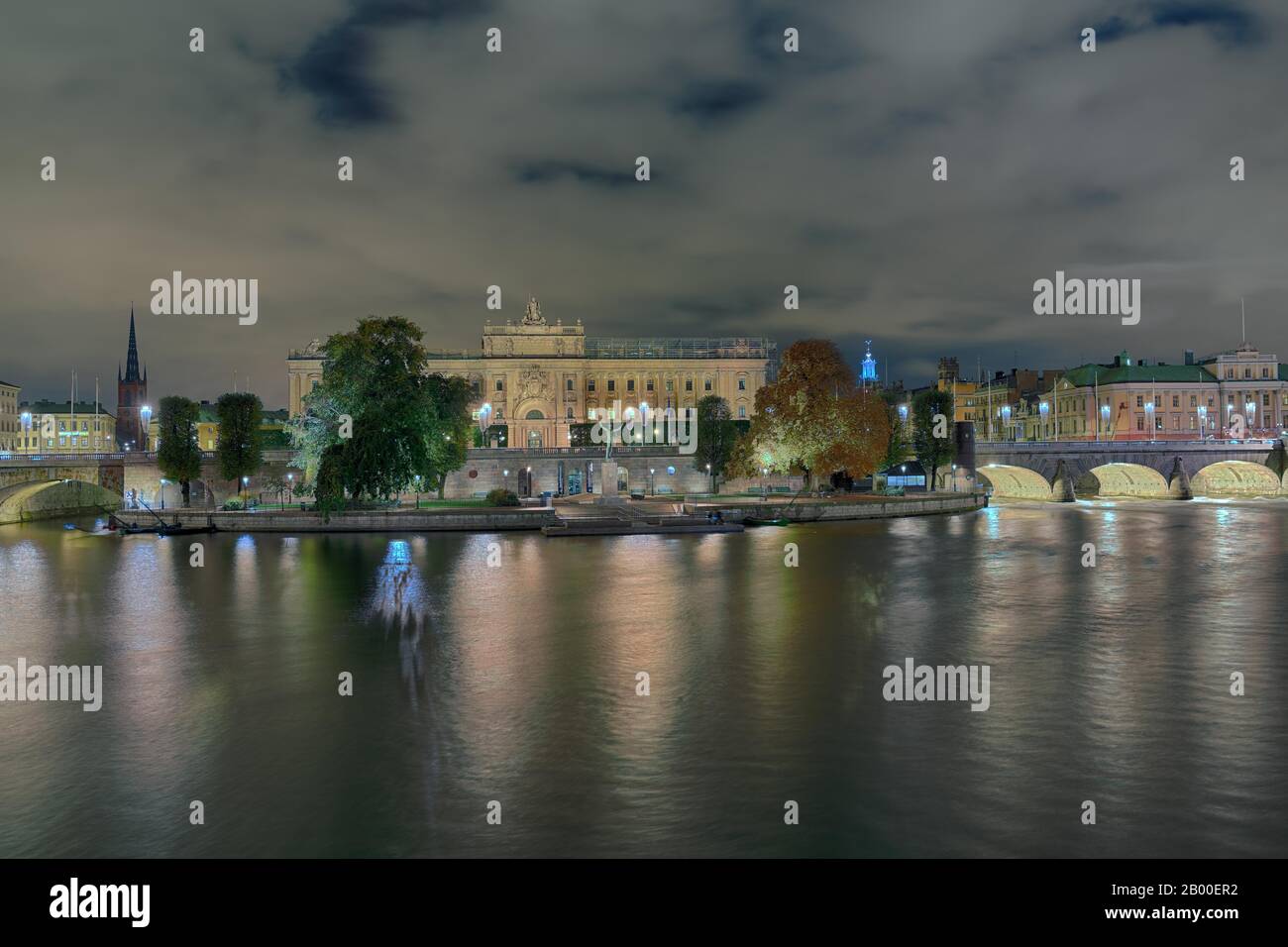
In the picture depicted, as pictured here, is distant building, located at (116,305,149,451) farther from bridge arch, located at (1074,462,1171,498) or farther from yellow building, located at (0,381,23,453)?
bridge arch, located at (1074,462,1171,498)

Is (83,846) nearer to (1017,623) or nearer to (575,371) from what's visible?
(1017,623)

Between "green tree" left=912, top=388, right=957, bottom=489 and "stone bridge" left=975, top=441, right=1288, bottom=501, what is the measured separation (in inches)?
269

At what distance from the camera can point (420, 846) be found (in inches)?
480

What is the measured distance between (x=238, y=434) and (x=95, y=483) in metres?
13.1

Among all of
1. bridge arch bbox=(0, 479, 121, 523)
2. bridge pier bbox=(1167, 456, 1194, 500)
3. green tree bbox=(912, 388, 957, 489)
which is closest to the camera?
bridge arch bbox=(0, 479, 121, 523)

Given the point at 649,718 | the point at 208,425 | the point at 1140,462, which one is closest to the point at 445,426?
the point at 649,718

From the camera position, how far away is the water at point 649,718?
12633 mm

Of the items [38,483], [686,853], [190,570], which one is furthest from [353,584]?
[38,483]

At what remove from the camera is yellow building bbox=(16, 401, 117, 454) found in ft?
→ 522

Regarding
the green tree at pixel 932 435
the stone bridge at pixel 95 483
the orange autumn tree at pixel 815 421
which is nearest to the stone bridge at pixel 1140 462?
the green tree at pixel 932 435

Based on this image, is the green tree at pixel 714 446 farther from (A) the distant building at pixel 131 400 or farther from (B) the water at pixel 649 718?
(A) the distant building at pixel 131 400

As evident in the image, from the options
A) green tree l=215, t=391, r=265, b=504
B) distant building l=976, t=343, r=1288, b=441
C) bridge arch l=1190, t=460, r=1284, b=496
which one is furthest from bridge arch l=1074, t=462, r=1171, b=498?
green tree l=215, t=391, r=265, b=504

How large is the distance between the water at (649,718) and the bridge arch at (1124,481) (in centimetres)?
6299
